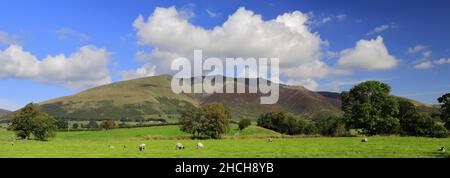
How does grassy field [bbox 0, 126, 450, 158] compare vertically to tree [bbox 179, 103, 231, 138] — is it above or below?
below

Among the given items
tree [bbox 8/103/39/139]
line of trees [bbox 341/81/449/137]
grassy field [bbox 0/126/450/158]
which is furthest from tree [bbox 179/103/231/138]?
tree [bbox 8/103/39/139]

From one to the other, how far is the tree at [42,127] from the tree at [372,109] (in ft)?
242

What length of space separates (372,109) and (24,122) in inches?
3357

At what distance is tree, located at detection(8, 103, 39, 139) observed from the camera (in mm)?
109812

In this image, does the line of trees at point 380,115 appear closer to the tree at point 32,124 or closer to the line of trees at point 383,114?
the line of trees at point 383,114

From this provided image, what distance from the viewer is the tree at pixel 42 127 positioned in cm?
10838

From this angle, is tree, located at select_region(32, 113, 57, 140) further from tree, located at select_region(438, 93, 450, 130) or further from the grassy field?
tree, located at select_region(438, 93, 450, 130)

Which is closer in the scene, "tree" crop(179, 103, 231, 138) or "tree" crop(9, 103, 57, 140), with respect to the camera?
"tree" crop(9, 103, 57, 140)

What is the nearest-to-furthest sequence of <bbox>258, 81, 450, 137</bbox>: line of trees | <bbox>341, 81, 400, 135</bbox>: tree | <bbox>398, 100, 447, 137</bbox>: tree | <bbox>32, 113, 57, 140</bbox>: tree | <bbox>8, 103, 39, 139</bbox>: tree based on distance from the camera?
1. <bbox>341, 81, 400, 135</bbox>: tree
2. <bbox>258, 81, 450, 137</bbox>: line of trees
3. <bbox>398, 100, 447, 137</bbox>: tree
4. <bbox>32, 113, 57, 140</bbox>: tree
5. <bbox>8, 103, 39, 139</bbox>: tree

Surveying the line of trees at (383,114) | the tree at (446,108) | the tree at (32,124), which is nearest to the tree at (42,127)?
the tree at (32,124)

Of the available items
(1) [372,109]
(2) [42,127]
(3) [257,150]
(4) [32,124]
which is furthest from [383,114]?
(4) [32,124]

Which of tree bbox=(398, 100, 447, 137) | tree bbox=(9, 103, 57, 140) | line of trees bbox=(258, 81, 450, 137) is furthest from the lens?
tree bbox=(9, 103, 57, 140)
